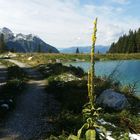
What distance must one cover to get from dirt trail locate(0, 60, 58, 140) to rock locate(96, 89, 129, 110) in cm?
287

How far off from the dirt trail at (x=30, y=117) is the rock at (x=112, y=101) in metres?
2.87

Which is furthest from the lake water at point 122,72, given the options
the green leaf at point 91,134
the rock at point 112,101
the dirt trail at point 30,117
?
the green leaf at point 91,134

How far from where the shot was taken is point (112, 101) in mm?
19719

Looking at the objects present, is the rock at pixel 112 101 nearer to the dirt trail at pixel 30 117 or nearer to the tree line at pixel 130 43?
the dirt trail at pixel 30 117

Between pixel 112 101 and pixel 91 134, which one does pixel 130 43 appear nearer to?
pixel 112 101

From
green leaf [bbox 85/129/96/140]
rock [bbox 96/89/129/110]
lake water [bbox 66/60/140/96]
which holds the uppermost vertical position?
green leaf [bbox 85/129/96/140]

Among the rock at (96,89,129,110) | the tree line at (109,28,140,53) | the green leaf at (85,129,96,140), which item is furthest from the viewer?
the tree line at (109,28,140,53)

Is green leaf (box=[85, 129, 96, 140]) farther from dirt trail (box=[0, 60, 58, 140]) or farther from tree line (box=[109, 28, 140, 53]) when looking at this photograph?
tree line (box=[109, 28, 140, 53])

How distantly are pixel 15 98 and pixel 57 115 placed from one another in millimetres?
5120

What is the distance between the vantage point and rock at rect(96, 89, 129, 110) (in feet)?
63.9

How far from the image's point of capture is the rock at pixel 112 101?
19466mm

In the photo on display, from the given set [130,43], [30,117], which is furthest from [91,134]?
[130,43]

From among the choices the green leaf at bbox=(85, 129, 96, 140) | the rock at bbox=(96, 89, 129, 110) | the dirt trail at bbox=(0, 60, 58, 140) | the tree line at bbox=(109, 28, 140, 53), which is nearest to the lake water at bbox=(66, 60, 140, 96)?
the rock at bbox=(96, 89, 129, 110)

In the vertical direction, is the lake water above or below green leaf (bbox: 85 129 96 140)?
below
